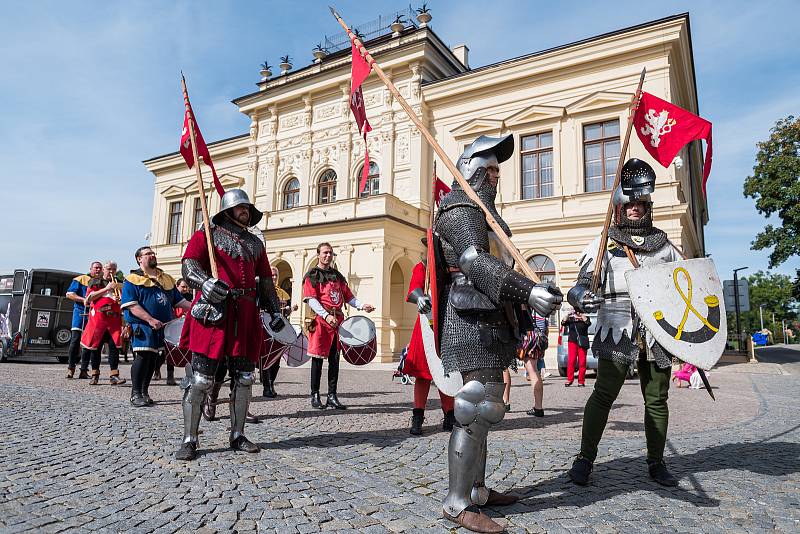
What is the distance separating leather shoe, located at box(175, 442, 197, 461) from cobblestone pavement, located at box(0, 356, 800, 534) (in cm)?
7

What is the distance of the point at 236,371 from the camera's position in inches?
150

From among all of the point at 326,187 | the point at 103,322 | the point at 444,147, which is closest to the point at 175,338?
the point at 103,322

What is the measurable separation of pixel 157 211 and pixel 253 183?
882cm

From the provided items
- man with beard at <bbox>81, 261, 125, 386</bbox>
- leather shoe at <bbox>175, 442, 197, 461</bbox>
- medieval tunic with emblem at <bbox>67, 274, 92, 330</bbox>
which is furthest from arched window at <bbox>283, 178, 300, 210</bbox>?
leather shoe at <bbox>175, 442, 197, 461</bbox>

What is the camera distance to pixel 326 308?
6293mm

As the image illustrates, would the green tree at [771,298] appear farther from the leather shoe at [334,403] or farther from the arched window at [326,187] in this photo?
the leather shoe at [334,403]

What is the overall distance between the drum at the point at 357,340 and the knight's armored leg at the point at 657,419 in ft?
11.6

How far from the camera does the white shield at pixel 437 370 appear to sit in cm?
263

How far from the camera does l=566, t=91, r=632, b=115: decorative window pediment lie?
17359 millimetres

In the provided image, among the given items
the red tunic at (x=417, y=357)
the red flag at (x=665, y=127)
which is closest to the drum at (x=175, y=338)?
the red tunic at (x=417, y=357)

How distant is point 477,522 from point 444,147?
61.7ft

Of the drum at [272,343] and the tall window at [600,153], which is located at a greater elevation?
the tall window at [600,153]

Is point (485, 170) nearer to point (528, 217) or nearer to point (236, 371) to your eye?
point (236, 371)

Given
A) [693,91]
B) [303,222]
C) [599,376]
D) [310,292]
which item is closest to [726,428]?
[599,376]
